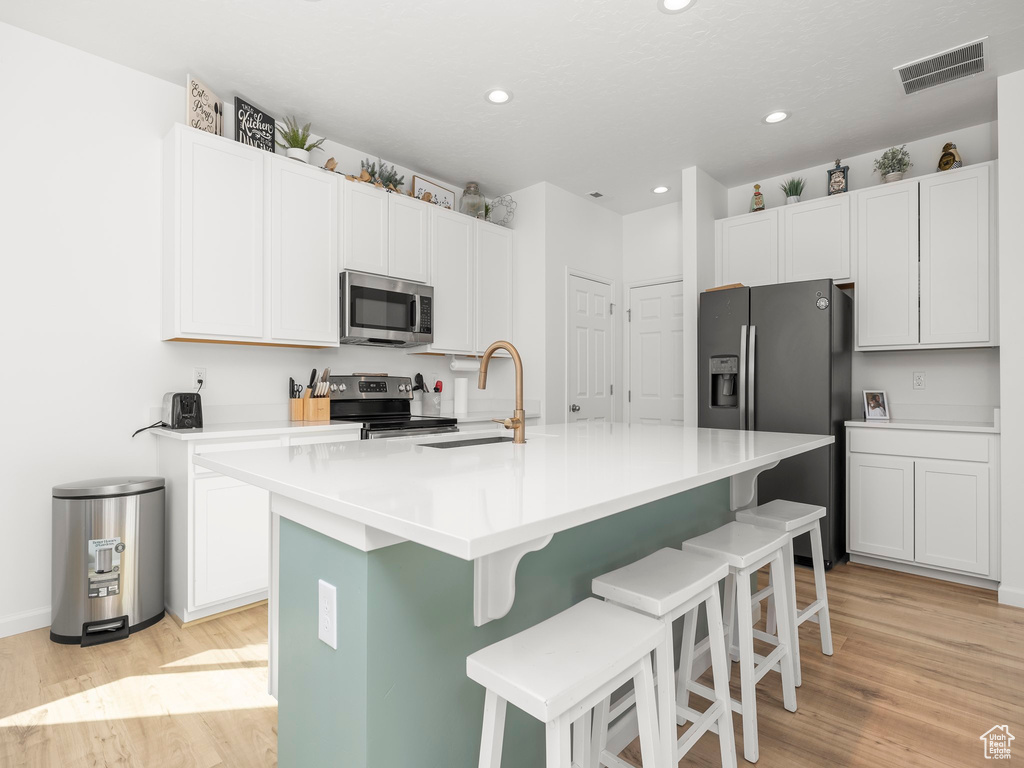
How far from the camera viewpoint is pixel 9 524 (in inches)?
96.5

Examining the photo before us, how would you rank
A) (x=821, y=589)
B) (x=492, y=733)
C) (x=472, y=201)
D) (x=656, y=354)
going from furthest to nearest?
(x=656, y=354) → (x=472, y=201) → (x=821, y=589) → (x=492, y=733)

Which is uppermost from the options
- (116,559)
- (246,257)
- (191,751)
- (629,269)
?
(629,269)

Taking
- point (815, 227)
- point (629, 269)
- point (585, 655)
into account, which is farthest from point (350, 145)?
point (585, 655)

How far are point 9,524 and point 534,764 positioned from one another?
261 cm

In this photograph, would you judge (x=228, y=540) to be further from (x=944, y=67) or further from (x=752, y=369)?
(x=944, y=67)

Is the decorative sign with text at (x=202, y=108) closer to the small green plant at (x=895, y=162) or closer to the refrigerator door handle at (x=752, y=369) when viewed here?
the refrigerator door handle at (x=752, y=369)

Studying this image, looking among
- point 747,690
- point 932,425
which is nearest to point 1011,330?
point 932,425

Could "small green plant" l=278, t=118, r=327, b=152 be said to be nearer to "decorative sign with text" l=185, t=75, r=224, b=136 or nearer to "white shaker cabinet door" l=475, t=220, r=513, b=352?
"decorative sign with text" l=185, t=75, r=224, b=136

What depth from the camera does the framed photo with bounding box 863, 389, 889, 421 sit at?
11.7 feet

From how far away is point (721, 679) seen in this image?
145cm

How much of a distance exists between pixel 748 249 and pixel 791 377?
122cm

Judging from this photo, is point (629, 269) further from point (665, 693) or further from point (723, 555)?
point (665, 693)

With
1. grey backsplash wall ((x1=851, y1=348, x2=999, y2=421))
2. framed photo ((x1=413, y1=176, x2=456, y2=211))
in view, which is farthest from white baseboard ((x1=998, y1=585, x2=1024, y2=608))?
framed photo ((x1=413, y1=176, x2=456, y2=211))

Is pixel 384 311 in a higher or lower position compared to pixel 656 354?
higher
